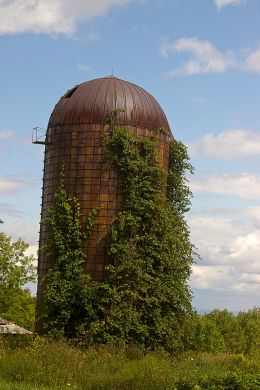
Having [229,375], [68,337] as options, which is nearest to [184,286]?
[68,337]

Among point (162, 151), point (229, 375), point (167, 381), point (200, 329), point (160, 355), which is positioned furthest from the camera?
point (200, 329)

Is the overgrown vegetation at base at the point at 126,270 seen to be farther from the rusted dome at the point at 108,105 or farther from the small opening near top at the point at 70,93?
the small opening near top at the point at 70,93

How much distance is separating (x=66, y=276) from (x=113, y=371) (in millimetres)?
6765

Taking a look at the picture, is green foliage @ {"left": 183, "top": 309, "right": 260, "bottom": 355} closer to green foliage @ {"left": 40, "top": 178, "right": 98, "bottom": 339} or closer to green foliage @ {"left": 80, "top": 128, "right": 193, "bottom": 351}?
green foliage @ {"left": 80, "top": 128, "right": 193, "bottom": 351}

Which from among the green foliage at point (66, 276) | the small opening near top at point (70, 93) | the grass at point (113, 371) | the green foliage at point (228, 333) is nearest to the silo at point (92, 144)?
the small opening near top at point (70, 93)

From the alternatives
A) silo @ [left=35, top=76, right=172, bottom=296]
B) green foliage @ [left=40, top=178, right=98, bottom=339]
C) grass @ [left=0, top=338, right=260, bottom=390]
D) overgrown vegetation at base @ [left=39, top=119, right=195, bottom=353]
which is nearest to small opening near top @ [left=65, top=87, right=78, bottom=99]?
silo @ [left=35, top=76, right=172, bottom=296]

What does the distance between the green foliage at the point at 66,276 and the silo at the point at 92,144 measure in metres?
0.40

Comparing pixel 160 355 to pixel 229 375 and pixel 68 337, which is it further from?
pixel 229 375

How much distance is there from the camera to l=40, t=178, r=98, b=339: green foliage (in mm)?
26281

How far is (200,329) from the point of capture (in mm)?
34719

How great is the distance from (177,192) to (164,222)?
8.88ft

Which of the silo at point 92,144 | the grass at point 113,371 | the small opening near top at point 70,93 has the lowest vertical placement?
the grass at point 113,371

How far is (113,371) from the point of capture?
805 inches

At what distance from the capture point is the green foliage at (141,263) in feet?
84.6
